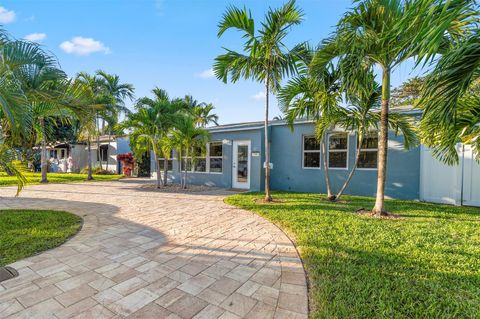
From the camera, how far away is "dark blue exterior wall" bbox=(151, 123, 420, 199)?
25.4 ft

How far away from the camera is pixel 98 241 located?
3.75 metres

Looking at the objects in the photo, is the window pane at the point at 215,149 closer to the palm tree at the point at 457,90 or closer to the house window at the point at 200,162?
the house window at the point at 200,162

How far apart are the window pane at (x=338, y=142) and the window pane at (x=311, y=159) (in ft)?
2.11

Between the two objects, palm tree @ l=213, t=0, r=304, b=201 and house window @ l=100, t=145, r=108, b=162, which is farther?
house window @ l=100, t=145, r=108, b=162

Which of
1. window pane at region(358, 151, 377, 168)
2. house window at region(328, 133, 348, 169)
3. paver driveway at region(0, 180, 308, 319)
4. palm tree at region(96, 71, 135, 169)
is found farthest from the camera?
palm tree at region(96, 71, 135, 169)

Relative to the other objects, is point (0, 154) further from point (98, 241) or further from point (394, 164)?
point (394, 164)

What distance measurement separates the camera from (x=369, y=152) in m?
8.33

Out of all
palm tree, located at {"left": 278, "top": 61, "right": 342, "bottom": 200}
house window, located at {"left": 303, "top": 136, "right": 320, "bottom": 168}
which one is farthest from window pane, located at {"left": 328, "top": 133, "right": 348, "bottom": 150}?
palm tree, located at {"left": 278, "top": 61, "right": 342, "bottom": 200}

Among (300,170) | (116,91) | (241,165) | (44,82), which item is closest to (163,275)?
(44,82)

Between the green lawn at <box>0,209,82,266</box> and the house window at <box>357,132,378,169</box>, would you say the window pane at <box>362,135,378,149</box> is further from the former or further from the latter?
the green lawn at <box>0,209,82,266</box>

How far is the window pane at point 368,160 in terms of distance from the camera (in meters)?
8.21

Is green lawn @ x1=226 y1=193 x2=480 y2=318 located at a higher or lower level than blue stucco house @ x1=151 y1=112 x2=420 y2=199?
lower

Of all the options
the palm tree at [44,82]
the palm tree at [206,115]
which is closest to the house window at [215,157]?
the palm tree at [44,82]

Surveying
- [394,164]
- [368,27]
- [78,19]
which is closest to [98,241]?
[368,27]
